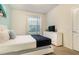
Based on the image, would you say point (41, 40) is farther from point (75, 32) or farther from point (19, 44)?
point (75, 32)

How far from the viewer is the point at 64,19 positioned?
8.91 feet

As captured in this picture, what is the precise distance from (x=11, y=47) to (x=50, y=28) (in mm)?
1061

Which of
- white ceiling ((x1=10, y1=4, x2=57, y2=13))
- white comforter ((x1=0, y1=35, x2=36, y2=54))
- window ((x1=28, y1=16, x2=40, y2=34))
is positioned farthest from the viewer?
window ((x1=28, y1=16, x2=40, y2=34))

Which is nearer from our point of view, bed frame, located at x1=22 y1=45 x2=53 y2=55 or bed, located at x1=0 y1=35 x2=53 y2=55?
bed, located at x1=0 y1=35 x2=53 y2=55

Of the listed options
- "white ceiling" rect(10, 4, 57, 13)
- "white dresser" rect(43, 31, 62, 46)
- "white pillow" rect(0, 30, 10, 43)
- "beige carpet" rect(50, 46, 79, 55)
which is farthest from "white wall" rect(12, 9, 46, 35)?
"beige carpet" rect(50, 46, 79, 55)

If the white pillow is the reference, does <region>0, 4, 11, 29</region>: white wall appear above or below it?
above

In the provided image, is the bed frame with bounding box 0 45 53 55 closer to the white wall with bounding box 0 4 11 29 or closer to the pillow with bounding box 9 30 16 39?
the pillow with bounding box 9 30 16 39

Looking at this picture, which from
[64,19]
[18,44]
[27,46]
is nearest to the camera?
[18,44]

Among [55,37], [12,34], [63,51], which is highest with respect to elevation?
[12,34]

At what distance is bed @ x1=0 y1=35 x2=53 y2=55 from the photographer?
6.11 ft

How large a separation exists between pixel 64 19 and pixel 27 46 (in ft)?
4.43

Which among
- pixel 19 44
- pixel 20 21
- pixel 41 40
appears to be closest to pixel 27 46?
pixel 19 44
